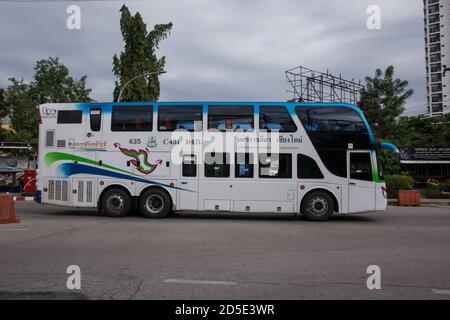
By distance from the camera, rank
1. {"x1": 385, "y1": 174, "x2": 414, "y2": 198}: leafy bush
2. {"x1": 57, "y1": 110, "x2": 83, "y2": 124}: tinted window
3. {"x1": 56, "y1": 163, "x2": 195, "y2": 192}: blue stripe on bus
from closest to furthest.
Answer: {"x1": 56, "y1": 163, "x2": 195, "y2": 192}: blue stripe on bus, {"x1": 57, "y1": 110, "x2": 83, "y2": 124}: tinted window, {"x1": 385, "y1": 174, "x2": 414, "y2": 198}: leafy bush

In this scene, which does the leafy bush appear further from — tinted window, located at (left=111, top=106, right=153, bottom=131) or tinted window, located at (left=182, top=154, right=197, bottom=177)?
tinted window, located at (left=111, top=106, right=153, bottom=131)

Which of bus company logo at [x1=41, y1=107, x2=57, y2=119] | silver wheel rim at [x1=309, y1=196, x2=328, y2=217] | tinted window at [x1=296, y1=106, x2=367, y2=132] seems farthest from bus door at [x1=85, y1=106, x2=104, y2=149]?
silver wheel rim at [x1=309, y1=196, x2=328, y2=217]

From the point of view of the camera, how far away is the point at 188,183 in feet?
43.5

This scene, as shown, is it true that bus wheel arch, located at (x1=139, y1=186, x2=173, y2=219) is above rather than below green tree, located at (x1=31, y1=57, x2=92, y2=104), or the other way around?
below

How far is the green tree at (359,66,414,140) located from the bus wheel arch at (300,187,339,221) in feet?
64.3

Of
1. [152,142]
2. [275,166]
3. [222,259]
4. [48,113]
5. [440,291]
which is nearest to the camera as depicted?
[440,291]

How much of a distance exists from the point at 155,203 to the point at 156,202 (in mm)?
50

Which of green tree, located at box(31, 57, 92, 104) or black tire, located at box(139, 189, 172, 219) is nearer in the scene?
black tire, located at box(139, 189, 172, 219)

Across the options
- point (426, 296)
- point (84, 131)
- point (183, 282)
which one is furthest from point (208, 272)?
point (84, 131)

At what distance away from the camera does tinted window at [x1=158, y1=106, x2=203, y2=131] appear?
1321 centimetres

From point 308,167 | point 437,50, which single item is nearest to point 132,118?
point 308,167

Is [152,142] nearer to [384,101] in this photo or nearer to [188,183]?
[188,183]

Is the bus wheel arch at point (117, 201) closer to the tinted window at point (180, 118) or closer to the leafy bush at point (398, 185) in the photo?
the tinted window at point (180, 118)
